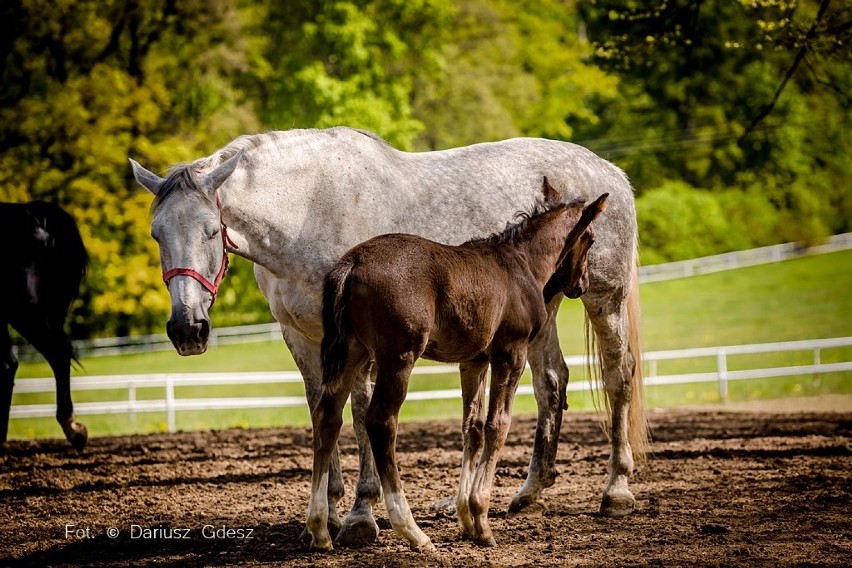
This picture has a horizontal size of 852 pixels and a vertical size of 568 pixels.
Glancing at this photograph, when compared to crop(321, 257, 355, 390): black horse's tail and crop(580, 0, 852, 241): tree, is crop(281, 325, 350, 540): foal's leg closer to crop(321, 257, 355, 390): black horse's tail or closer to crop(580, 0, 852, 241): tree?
crop(321, 257, 355, 390): black horse's tail

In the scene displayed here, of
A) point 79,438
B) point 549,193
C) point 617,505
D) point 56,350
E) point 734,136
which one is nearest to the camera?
point 549,193

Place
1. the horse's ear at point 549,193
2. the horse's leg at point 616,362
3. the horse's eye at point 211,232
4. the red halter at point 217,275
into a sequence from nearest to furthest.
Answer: the red halter at point 217,275 → the horse's eye at point 211,232 → the horse's ear at point 549,193 → the horse's leg at point 616,362

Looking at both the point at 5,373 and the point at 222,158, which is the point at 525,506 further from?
the point at 5,373

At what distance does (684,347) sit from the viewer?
26.6 meters

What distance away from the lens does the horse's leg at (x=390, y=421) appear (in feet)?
15.9

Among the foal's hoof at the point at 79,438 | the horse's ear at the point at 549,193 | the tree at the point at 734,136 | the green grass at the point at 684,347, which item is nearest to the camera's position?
the horse's ear at the point at 549,193

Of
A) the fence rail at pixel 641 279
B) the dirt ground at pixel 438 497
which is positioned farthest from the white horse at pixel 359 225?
the fence rail at pixel 641 279

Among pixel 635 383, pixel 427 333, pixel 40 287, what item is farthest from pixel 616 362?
pixel 40 287

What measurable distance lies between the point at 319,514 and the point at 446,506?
1680 mm

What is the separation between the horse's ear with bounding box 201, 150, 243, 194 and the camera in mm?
5188

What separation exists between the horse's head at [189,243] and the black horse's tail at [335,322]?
27.3 inches

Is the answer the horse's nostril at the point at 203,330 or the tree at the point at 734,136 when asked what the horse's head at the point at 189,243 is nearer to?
the horse's nostril at the point at 203,330

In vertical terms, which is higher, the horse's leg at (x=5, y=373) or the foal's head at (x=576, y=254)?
the foal's head at (x=576, y=254)

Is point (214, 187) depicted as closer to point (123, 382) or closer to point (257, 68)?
point (123, 382)
